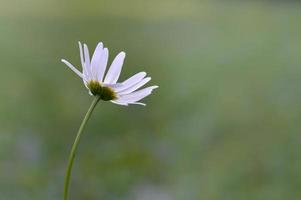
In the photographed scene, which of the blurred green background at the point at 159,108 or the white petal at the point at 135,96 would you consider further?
the blurred green background at the point at 159,108

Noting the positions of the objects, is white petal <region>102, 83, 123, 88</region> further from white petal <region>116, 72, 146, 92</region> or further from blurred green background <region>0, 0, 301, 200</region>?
blurred green background <region>0, 0, 301, 200</region>

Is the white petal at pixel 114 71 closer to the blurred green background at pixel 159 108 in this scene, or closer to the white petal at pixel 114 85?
the white petal at pixel 114 85

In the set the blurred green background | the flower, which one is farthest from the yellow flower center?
the blurred green background

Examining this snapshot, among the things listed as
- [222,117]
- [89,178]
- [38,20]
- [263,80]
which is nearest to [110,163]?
[89,178]

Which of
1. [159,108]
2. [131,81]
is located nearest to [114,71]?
[131,81]

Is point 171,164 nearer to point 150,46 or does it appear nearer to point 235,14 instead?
point 150,46

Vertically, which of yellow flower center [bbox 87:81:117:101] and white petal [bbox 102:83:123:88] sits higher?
white petal [bbox 102:83:123:88]

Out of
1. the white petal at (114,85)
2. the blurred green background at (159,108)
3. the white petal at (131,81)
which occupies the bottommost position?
the white petal at (114,85)

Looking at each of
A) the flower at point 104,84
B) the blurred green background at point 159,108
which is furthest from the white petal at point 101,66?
the blurred green background at point 159,108

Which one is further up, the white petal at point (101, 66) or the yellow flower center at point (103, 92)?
the white petal at point (101, 66)
